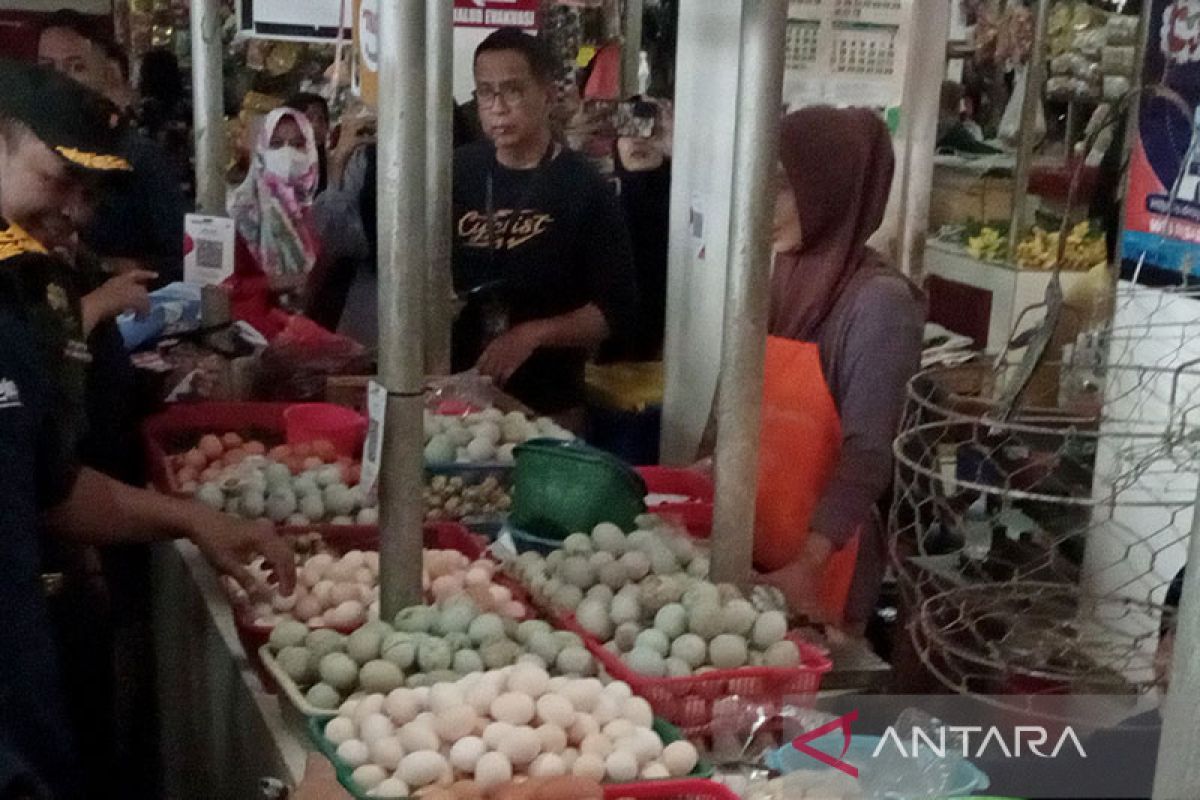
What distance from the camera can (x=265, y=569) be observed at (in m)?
2.15

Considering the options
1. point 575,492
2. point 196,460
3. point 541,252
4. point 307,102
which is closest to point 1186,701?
point 575,492

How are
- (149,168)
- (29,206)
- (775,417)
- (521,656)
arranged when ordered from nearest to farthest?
(521,656)
(29,206)
(775,417)
(149,168)

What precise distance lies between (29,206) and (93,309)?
0.80 metres

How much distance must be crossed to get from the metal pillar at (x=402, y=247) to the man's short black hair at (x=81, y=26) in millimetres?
2763

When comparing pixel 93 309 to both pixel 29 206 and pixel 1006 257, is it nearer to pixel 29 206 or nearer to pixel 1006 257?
pixel 29 206

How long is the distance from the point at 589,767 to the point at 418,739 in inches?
7.3

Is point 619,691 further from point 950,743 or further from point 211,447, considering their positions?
point 211,447

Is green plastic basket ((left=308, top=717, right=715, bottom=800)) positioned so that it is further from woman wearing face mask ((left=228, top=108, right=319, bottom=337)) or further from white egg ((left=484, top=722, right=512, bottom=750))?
woman wearing face mask ((left=228, top=108, right=319, bottom=337))

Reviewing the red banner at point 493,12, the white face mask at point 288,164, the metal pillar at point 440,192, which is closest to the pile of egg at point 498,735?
the metal pillar at point 440,192

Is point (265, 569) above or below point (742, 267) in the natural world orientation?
below

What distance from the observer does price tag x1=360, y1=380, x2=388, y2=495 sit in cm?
166

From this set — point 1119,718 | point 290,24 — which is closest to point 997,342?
point 290,24

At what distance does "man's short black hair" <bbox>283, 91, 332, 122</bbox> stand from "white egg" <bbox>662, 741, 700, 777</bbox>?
424 cm

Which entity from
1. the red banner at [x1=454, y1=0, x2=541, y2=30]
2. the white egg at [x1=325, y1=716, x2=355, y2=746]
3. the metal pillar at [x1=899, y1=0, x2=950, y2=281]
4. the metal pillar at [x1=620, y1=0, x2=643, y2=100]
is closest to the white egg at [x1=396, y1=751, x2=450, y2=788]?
the white egg at [x1=325, y1=716, x2=355, y2=746]
